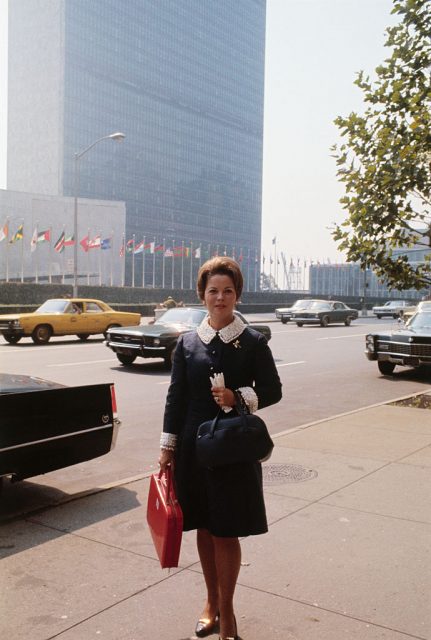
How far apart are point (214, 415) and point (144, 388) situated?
9229mm

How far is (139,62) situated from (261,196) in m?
49.8

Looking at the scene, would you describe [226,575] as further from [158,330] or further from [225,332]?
[158,330]

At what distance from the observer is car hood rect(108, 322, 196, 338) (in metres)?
14.7

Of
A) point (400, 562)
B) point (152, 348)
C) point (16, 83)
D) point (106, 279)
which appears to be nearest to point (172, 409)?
point (400, 562)

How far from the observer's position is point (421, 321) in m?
15.0

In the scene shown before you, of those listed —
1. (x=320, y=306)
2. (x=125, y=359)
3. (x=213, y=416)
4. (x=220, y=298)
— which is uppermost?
(x=220, y=298)

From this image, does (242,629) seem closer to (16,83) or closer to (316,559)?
(316,559)

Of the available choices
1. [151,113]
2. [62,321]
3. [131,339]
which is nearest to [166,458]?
[131,339]

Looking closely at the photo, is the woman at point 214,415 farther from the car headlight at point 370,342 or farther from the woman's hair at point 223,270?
the car headlight at point 370,342

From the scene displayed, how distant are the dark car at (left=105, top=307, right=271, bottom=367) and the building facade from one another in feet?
329

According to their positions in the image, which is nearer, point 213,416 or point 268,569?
point 213,416

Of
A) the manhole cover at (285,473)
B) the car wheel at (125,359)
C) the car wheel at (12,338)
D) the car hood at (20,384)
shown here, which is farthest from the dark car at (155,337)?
the car hood at (20,384)

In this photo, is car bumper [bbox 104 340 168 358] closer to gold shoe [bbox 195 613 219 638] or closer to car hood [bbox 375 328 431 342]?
car hood [bbox 375 328 431 342]

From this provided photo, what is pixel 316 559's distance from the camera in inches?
161
